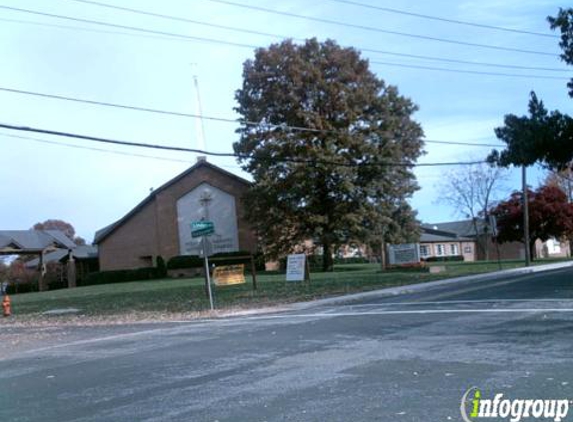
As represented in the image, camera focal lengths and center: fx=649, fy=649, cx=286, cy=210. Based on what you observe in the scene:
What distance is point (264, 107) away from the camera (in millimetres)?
44781

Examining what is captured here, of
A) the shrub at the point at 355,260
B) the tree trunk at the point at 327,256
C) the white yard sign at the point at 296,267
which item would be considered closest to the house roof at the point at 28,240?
the tree trunk at the point at 327,256

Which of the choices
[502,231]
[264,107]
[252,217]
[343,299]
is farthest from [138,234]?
[343,299]

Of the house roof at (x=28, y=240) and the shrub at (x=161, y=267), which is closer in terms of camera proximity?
the shrub at (x=161, y=267)

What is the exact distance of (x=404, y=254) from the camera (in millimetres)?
42875

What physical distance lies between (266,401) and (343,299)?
48.2 ft

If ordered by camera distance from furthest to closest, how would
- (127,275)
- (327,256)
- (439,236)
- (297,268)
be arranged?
(439,236) → (127,275) → (327,256) → (297,268)

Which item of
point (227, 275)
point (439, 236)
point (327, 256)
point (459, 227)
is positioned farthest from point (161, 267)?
point (459, 227)

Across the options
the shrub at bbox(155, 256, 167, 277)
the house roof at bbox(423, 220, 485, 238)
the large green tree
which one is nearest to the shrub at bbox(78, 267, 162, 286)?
the shrub at bbox(155, 256, 167, 277)

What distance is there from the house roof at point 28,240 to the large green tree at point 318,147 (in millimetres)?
24242

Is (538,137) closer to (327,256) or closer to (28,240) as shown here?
(327,256)

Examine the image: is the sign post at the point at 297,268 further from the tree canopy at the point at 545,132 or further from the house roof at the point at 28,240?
the house roof at the point at 28,240

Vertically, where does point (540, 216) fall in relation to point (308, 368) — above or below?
above

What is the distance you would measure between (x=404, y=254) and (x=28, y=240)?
3632 cm

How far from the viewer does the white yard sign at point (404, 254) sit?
42.6 meters
